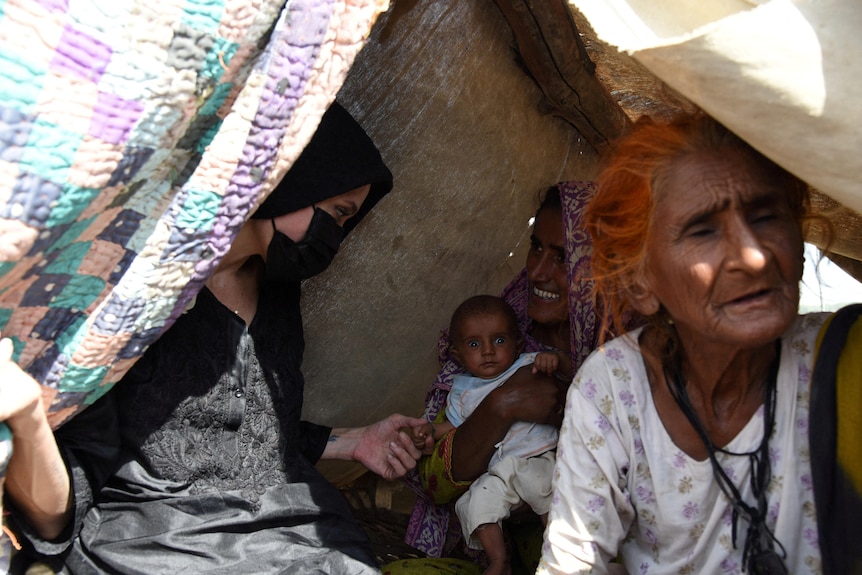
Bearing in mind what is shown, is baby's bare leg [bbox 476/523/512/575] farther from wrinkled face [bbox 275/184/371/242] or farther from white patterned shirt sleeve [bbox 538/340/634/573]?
wrinkled face [bbox 275/184/371/242]

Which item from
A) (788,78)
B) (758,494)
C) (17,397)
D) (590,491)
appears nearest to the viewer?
(788,78)

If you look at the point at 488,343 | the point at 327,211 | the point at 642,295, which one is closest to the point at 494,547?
the point at 488,343

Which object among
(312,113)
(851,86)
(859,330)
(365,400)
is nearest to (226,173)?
(312,113)

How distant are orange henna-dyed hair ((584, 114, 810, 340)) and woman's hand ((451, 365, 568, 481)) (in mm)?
698

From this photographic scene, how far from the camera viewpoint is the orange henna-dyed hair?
5.59ft

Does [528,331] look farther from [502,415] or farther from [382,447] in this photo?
[382,447]

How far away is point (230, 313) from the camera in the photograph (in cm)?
225

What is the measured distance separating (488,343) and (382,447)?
1.64 feet

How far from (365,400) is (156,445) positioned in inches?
48.7

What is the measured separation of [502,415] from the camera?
2545mm

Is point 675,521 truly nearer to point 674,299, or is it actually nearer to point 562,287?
point 674,299

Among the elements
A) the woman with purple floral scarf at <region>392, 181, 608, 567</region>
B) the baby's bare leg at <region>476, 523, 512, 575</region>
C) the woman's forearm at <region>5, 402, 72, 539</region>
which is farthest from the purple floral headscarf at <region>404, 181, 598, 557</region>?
the woman's forearm at <region>5, 402, 72, 539</region>

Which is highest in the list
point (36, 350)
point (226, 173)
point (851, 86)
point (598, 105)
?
point (598, 105)

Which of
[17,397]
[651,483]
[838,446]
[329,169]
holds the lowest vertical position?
[17,397]
